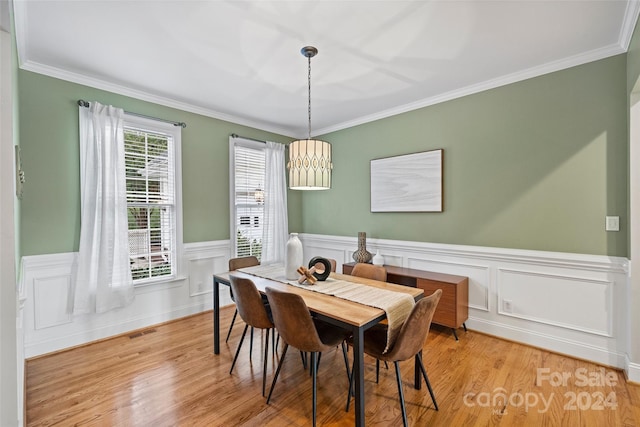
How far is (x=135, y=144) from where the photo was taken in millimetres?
3299

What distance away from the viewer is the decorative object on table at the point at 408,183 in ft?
11.4

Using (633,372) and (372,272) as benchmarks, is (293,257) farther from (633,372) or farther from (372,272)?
(633,372)

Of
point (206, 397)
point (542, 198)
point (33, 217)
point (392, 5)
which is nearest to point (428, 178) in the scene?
point (542, 198)

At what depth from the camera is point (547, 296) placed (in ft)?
9.11

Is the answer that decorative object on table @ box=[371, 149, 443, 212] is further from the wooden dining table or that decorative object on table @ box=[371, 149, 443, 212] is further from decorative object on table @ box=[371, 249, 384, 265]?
the wooden dining table

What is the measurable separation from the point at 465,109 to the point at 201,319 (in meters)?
3.98

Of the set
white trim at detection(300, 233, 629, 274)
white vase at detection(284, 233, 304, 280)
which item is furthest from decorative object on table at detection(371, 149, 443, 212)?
white vase at detection(284, 233, 304, 280)

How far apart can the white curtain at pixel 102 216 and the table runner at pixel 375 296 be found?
1.65 m

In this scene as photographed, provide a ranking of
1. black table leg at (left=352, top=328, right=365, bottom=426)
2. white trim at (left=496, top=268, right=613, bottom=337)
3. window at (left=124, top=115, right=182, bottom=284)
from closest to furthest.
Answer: black table leg at (left=352, top=328, right=365, bottom=426) → white trim at (left=496, top=268, right=613, bottom=337) → window at (left=124, top=115, right=182, bottom=284)

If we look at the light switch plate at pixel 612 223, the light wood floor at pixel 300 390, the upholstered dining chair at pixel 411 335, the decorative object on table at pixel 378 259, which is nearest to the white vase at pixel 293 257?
the light wood floor at pixel 300 390

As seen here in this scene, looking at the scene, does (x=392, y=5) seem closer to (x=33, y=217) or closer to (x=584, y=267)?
(x=584, y=267)

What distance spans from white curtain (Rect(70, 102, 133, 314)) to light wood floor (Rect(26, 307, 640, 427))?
54 centimetres

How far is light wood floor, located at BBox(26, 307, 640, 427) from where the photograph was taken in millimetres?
1902

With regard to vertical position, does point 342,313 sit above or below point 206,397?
above
